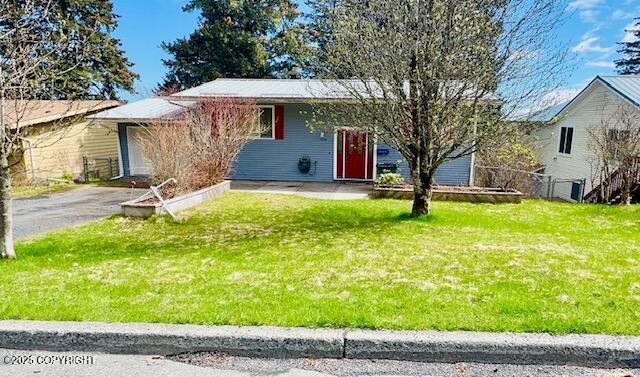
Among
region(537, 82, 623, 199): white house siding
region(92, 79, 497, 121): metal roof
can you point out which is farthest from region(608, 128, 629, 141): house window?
region(92, 79, 497, 121): metal roof

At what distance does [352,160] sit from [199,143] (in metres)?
5.56

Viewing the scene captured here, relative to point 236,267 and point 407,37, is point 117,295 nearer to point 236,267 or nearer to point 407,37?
point 236,267

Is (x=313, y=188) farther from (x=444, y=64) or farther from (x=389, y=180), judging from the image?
(x=444, y=64)

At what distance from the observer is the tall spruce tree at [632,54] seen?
32.4 metres

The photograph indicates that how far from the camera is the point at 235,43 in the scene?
24703mm

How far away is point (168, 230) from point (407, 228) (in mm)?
4067

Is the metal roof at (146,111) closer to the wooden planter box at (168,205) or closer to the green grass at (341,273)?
the wooden planter box at (168,205)

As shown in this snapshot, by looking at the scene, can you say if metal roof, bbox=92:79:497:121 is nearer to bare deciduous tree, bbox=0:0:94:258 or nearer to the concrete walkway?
the concrete walkway

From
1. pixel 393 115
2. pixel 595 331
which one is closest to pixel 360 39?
pixel 393 115

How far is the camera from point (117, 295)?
11.5 ft

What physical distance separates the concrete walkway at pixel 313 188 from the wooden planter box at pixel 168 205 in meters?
2.11

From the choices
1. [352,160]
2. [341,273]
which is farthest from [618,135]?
[341,273]

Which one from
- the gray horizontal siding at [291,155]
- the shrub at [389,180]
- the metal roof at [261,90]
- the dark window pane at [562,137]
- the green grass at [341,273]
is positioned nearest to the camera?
the green grass at [341,273]

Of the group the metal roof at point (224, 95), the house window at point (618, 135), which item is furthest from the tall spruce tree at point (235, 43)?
the house window at point (618, 135)
